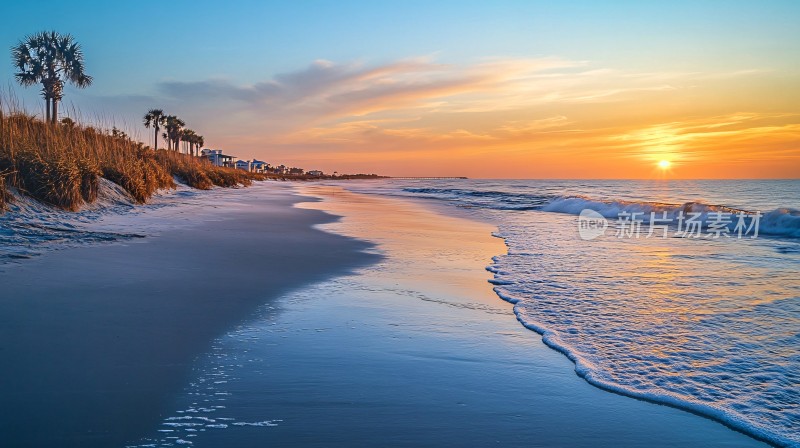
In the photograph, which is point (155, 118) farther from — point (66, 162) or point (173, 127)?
point (66, 162)

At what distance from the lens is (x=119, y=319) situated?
366 centimetres

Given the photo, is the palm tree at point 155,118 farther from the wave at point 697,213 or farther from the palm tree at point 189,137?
the wave at point 697,213

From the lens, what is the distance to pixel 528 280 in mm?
6258

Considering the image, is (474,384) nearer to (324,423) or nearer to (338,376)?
(338,376)

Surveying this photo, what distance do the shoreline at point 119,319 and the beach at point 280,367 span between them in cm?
1

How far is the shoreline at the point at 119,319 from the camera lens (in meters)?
2.29

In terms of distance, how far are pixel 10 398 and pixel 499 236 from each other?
10.1 metres

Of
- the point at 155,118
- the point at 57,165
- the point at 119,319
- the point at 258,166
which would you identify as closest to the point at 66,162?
the point at 57,165


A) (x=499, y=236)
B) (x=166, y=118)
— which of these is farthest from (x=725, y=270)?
(x=166, y=118)

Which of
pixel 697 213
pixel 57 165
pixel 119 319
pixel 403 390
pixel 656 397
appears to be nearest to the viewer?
pixel 403 390

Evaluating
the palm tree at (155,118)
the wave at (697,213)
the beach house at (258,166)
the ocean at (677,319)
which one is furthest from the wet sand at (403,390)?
the beach house at (258,166)

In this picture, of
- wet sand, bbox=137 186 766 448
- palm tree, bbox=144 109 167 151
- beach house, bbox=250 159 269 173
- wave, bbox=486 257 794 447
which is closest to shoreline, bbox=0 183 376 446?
wet sand, bbox=137 186 766 448

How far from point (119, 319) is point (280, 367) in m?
1.49

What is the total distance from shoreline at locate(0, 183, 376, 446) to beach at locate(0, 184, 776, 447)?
0.05ft
